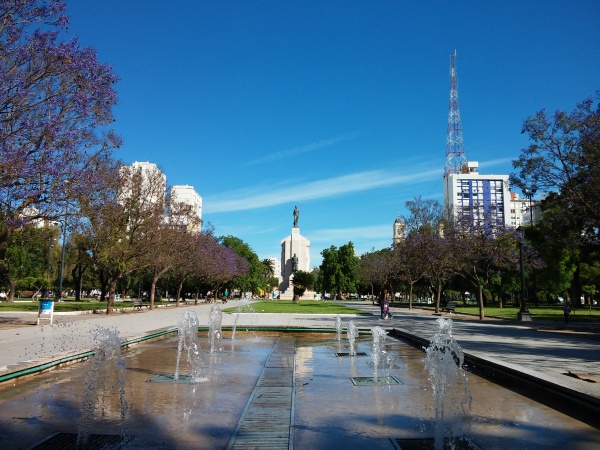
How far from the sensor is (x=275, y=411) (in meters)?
5.89

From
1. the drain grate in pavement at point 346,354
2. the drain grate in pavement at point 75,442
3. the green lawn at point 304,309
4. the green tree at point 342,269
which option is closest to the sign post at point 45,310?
the drain grate in pavement at point 346,354

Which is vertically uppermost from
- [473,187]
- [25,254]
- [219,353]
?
[473,187]

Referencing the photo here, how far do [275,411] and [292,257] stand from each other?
6998cm

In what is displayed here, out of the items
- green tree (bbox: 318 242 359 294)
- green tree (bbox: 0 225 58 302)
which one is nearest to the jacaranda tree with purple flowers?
green tree (bbox: 0 225 58 302)

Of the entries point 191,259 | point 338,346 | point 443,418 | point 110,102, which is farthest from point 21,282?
point 443,418

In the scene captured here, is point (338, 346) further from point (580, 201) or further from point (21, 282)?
point (21, 282)

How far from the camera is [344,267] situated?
88.9 m

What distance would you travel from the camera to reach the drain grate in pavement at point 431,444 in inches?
182

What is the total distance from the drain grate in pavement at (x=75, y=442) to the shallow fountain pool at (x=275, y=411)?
0.09 metres

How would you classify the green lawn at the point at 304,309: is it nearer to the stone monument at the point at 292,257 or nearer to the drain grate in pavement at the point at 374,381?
the drain grate in pavement at the point at 374,381

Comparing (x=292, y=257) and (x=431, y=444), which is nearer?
(x=431, y=444)

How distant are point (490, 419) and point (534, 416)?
56cm

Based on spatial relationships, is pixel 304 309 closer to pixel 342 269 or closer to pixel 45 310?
pixel 45 310

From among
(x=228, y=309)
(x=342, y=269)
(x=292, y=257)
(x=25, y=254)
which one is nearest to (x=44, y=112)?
(x=228, y=309)
